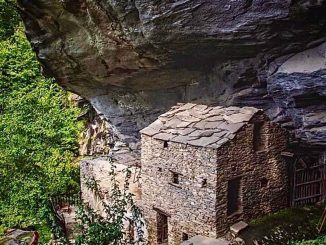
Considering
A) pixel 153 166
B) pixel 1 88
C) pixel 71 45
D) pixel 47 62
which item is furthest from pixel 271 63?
pixel 1 88

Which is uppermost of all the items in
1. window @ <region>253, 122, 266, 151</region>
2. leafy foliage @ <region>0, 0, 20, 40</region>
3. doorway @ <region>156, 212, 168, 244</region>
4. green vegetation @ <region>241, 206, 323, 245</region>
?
leafy foliage @ <region>0, 0, 20, 40</region>

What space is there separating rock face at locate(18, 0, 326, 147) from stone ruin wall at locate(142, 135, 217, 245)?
235cm

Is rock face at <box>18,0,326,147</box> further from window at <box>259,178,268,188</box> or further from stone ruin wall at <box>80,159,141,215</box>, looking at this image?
stone ruin wall at <box>80,159,141,215</box>

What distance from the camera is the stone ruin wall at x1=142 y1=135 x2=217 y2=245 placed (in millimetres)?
8477

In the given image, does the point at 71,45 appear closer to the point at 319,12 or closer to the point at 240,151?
the point at 240,151

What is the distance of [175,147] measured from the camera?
8.98 metres

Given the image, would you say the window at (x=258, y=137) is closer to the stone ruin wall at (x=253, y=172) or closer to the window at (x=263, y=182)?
the stone ruin wall at (x=253, y=172)

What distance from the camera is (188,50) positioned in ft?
Answer: 33.4

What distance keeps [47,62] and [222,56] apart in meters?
5.10

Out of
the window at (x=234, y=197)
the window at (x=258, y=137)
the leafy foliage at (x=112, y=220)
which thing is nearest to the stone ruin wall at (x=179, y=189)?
the leafy foliage at (x=112, y=220)

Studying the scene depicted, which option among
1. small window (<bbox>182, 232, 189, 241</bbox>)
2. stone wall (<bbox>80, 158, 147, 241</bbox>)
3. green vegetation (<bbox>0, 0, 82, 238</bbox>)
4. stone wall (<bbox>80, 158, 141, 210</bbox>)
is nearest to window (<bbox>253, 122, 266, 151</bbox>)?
small window (<bbox>182, 232, 189, 241</bbox>)

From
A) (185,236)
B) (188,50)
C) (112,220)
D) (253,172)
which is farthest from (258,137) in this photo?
(112,220)

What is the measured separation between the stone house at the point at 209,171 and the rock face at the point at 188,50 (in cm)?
114

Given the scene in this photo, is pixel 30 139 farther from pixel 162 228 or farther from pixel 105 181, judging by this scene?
pixel 162 228
